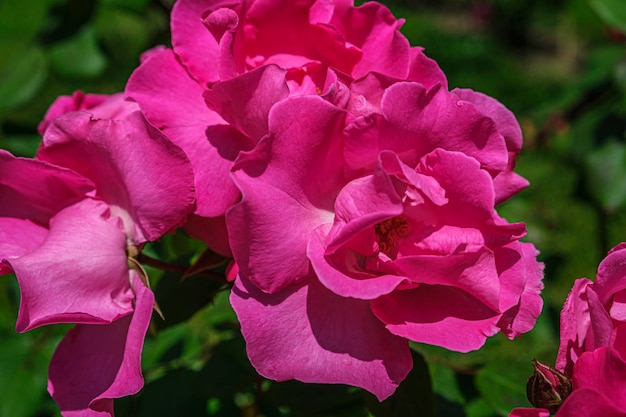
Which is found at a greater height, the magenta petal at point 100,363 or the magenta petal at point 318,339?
the magenta petal at point 318,339

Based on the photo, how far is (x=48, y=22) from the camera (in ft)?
4.81

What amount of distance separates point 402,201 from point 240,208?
0.47ft

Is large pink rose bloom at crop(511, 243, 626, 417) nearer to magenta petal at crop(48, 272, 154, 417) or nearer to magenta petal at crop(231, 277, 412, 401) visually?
magenta petal at crop(231, 277, 412, 401)

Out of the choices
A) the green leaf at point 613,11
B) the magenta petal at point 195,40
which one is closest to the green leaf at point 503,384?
the magenta petal at point 195,40

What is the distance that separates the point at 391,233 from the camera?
1.99 feet

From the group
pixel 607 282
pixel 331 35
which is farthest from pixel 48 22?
pixel 607 282

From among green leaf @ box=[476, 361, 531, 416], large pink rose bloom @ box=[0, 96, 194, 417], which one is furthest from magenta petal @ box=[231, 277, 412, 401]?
green leaf @ box=[476, 361, 531, 416]

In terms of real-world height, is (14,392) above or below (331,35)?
below

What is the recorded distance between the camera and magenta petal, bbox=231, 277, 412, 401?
0.53m

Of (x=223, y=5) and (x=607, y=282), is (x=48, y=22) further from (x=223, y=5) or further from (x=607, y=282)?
(x=607, y=282)

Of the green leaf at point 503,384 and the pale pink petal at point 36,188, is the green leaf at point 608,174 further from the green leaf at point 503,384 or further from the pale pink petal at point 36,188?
the pale pink petal at point 36,188

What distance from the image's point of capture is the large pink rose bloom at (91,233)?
57 centimetres

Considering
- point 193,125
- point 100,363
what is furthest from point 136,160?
point 100,363

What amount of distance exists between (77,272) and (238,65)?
223 mm
